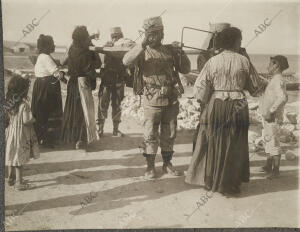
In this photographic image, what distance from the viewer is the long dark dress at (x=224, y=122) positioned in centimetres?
421

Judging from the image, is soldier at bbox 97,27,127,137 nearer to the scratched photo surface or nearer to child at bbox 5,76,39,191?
the scratched photo surface

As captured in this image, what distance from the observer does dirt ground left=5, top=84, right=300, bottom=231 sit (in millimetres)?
4328

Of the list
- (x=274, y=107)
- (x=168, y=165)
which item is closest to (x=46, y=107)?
(x=168, y=165)

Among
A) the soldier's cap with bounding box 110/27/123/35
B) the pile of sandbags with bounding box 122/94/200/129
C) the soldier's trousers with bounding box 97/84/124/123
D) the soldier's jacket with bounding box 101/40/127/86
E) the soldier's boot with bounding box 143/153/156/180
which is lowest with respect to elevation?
the soldier's boot with bounding box 143/153/156/180

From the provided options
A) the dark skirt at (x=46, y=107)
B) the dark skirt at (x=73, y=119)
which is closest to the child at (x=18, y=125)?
the dark skirt at (x=46, y=107)

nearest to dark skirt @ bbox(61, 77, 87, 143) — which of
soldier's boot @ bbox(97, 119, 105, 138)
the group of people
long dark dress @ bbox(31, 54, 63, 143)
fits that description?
long dark dress @ bbox(31, 54, 63, 143)

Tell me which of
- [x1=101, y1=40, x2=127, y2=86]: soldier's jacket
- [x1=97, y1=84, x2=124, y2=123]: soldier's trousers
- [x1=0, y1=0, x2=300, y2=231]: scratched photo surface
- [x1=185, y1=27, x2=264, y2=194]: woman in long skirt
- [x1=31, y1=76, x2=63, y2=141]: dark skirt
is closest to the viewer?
[x1=185, y1=27, x2=264, y2=194]: woman in long skirt

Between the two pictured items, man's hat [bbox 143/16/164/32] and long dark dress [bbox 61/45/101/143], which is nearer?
man's hat [bbox 143/16/164/32]

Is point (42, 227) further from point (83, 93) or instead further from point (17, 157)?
point (83, 93)

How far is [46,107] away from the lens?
5.45 meters

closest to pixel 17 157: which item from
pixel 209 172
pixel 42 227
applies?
pixel 42 227

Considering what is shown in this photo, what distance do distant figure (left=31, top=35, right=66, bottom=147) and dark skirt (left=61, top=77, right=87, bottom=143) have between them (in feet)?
0.43

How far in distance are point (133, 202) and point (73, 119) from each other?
1604mm

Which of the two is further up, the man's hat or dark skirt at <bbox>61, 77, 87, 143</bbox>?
the man's hat
